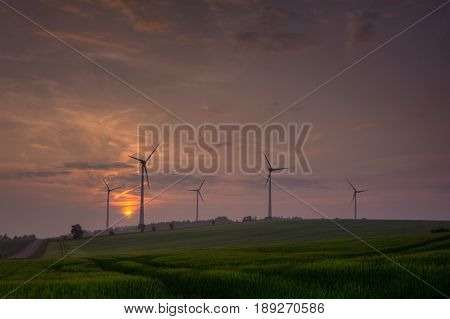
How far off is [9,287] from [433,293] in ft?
53.2

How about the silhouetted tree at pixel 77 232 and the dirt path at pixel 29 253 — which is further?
the silhouetted tree at pixel 77 232

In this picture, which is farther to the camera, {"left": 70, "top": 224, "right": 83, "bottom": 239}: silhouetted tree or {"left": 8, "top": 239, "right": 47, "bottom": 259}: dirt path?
{"left": 70, "top": 224, "right": 83, "bottom": 239}: silhouetted tree

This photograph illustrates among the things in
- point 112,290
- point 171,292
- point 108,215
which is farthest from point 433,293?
point 108,215

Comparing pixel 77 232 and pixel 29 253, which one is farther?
pixel 77 232

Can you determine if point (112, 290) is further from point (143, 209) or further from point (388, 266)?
point (143, 209)

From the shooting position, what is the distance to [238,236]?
114062mm
